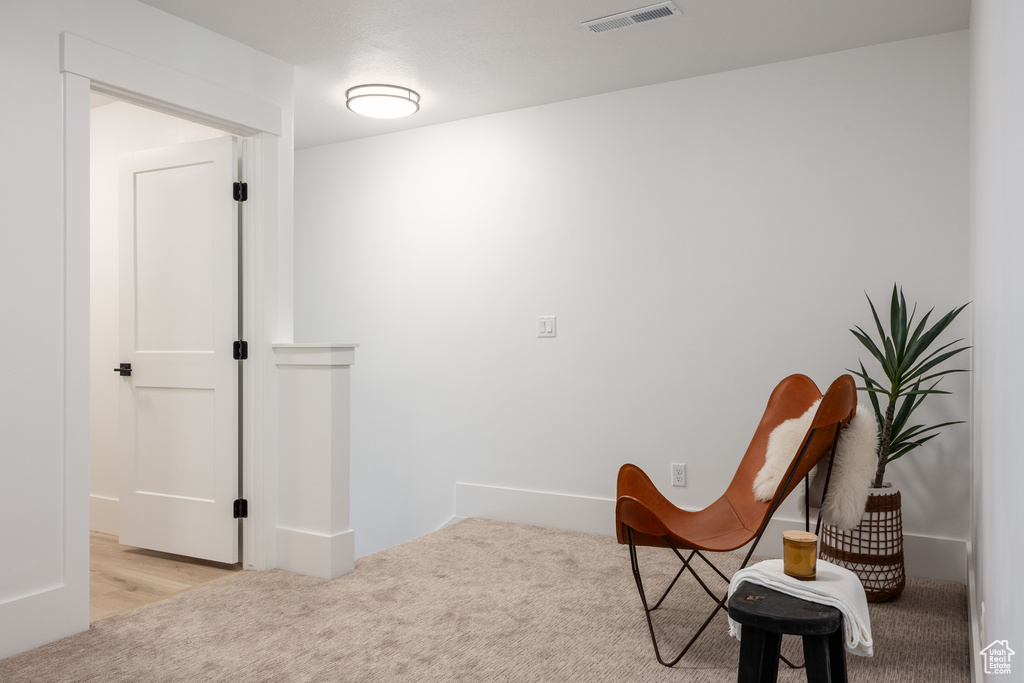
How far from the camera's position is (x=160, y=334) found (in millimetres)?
3562

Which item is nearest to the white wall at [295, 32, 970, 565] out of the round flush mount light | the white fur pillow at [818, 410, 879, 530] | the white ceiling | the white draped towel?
the white ceiling

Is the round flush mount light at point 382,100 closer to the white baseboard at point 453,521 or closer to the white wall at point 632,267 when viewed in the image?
the white wall at point 632,267

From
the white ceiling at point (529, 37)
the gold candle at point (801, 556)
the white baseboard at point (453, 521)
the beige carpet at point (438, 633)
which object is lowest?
the white baseboard at point (453, 521)

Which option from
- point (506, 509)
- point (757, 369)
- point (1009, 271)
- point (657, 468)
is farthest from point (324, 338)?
point (1009, 271)

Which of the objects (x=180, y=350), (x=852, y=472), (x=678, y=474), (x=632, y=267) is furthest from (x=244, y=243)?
(x=852, y=472)

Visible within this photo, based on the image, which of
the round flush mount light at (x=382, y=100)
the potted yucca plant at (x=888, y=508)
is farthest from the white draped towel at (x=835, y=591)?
the round flush mount light at (x=382, y=100)

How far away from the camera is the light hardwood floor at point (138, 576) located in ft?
9.57

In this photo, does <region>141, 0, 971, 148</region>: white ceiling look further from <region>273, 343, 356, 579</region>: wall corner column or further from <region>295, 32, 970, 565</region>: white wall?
<region>273, 343, 356, 579</region>: wall corner column

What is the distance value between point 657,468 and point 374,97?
253 cm

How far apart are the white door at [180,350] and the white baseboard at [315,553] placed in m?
0.25

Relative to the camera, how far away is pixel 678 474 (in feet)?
12.2

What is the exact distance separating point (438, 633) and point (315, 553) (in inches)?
35.3

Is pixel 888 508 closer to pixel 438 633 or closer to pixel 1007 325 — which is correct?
pixel 438 633

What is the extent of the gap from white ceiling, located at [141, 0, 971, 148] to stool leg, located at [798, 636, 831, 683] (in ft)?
8.08
